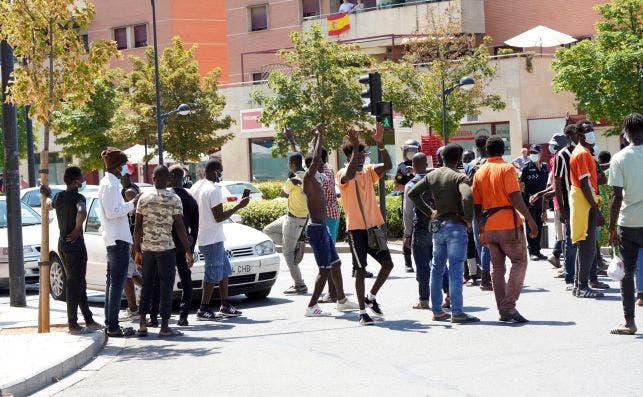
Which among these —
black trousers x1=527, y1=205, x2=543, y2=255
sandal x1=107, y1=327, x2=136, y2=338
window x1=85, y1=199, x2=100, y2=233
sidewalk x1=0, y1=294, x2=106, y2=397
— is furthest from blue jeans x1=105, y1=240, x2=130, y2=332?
black trousers x1=527, y1=205, x2=543, y2=255

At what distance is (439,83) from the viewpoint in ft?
124

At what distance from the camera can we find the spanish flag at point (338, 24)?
4537 cm

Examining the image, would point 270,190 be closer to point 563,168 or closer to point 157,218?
point 563,168

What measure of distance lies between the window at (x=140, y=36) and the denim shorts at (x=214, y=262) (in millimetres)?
46499

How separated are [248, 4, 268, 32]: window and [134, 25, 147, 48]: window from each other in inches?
289

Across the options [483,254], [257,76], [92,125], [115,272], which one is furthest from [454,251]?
[257,76]

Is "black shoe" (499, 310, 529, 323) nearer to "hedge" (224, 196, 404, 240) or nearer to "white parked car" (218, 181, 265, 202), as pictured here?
"hedge" (224, 196, 404, 240)

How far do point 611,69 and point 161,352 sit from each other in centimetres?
2553

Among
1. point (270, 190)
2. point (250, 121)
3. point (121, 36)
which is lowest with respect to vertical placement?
point (270, 190)

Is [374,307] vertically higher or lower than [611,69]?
lower

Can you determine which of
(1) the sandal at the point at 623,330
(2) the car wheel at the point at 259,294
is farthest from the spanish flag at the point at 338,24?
(1) the sandal at the point at 623,330

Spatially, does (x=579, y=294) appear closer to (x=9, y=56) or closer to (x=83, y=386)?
(x=83, y=386)

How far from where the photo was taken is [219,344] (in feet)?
35.7

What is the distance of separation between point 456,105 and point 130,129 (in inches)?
554
